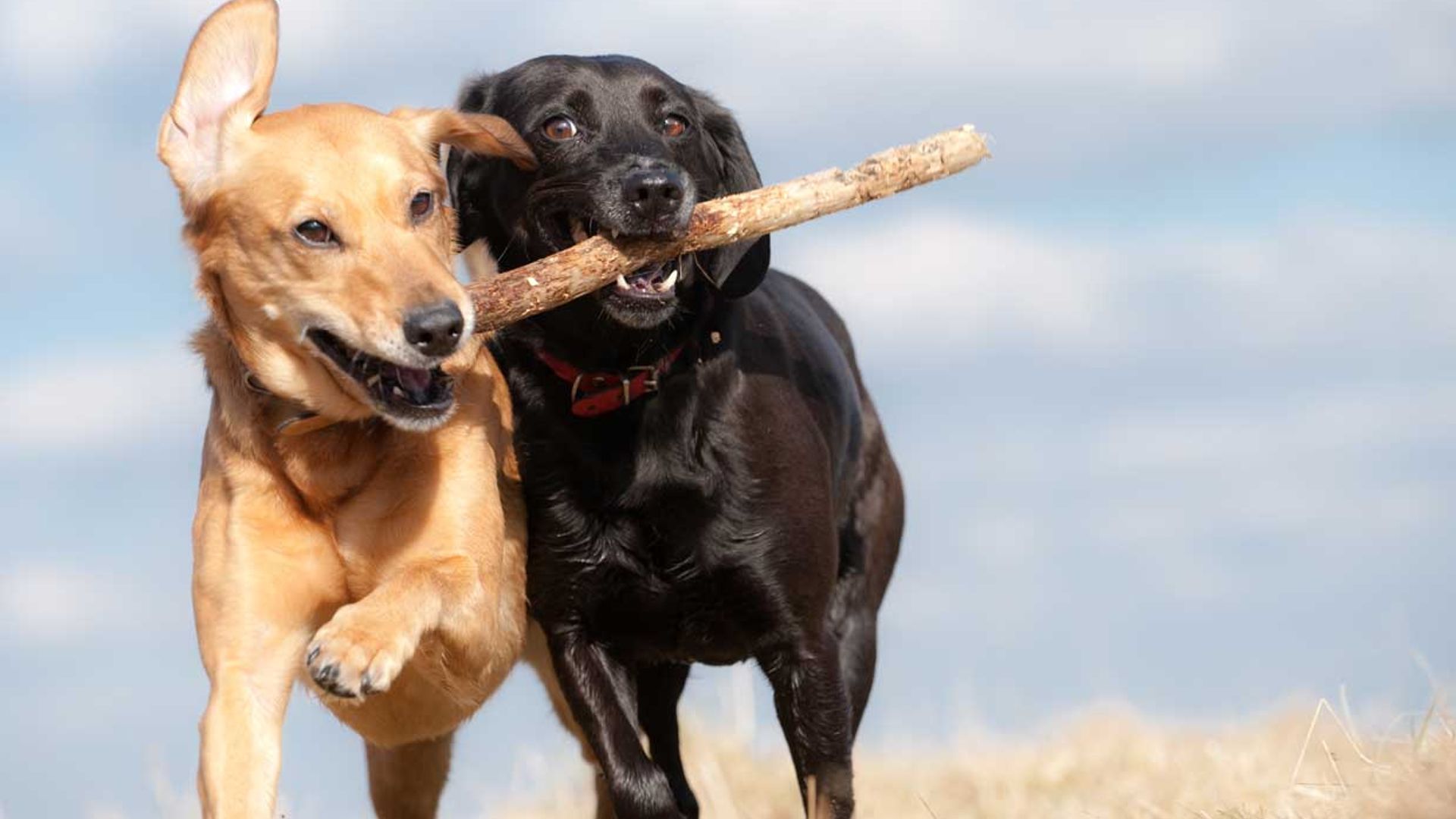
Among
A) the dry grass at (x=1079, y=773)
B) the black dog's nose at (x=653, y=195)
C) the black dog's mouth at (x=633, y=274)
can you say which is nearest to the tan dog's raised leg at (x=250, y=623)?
the black dog's mouth at (x=633, y=274)

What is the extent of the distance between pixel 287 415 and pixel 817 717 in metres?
1.92

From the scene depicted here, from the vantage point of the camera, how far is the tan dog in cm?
519

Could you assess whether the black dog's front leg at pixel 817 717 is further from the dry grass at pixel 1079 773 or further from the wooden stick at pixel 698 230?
the wooden stick at pixel 698 230

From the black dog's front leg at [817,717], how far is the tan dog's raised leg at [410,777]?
1.41 metres

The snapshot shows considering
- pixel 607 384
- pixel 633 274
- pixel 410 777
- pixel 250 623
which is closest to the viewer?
→ pixel 250 623

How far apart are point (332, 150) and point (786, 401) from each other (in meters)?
1.73

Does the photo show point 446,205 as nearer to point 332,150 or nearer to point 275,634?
point 332,150

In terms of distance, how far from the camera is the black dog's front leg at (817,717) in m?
6.18

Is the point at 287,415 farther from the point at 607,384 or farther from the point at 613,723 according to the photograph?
the point at 613,723

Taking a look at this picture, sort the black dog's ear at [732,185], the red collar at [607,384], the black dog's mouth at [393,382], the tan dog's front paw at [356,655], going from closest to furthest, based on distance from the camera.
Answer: the tan dog's front paw at [356,655]
the black dog's mouth at [393,382]
the red collar at [607,384]
the black dog's ear at [732,185]

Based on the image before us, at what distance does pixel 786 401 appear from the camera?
6312mm

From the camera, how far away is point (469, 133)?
19.0 ft

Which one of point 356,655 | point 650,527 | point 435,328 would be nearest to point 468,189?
point 650,527

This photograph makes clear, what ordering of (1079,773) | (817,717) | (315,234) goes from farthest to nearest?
(1079,773) → (817,717) → (315,234)
